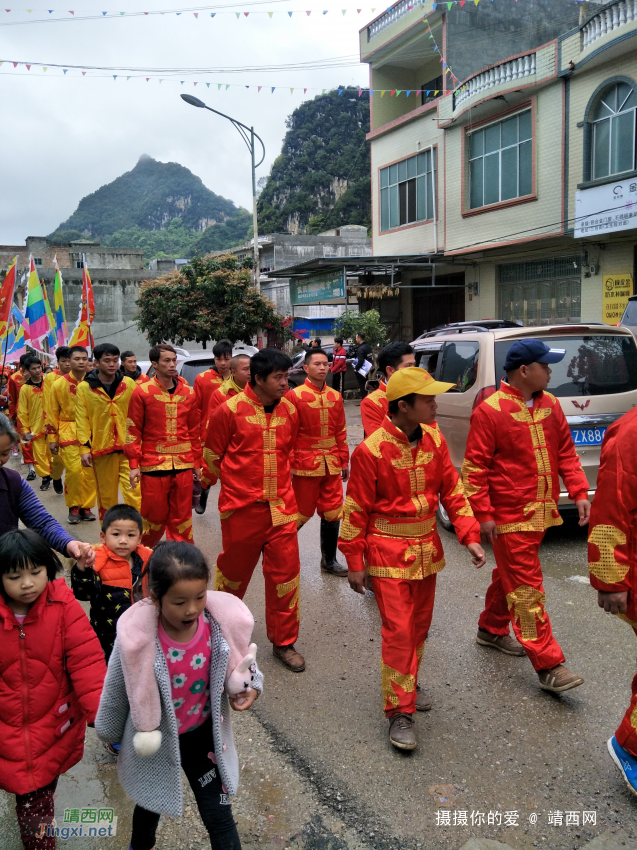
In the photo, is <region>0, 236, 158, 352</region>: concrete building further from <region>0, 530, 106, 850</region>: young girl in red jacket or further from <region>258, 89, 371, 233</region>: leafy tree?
<region>0, 530, 106, 850</region>: young girl in red jacket

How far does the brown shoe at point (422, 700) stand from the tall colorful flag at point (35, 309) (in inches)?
343

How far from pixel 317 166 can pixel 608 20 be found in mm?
40013

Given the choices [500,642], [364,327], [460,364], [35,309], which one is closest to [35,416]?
[35,309]

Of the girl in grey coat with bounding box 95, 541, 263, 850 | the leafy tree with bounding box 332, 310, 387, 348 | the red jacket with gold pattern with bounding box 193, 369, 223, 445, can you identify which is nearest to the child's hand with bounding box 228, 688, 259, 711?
the girl in grey coat with bounding box 95, 541, 263, 850

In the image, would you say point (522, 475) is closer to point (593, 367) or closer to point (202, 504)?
point (593, 367)

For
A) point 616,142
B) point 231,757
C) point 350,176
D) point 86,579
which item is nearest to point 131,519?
point 86,579

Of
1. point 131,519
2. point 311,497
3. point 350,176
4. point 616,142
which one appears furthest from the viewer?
point 350,176

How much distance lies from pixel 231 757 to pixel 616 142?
14.7 meters

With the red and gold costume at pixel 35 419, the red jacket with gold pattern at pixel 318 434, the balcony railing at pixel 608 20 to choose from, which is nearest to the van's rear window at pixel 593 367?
the red jacket with gold pattern at pixel 318 434

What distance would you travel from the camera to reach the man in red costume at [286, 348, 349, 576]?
5359 mm

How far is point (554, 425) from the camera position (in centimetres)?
Result: 382

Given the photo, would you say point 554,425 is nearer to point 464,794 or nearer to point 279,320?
point 464,794

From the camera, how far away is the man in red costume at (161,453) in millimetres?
5434

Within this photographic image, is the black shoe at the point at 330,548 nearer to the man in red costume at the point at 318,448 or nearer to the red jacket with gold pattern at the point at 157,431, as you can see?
the man in red costume at the point at 318,448
